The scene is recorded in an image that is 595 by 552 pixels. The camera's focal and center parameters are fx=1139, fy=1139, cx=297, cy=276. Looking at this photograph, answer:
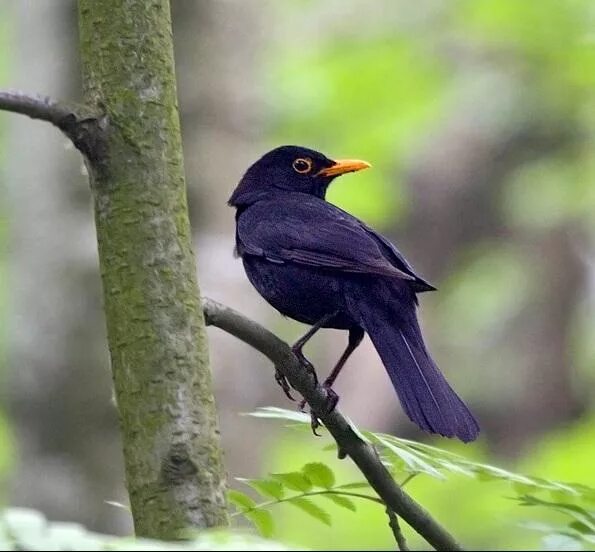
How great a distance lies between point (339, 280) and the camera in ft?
12.7

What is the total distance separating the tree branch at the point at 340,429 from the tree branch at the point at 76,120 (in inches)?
16.5

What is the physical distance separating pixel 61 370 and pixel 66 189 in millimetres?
981

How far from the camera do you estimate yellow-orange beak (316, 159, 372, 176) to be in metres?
4.62

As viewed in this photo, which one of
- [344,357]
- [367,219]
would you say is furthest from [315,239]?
[367,219]

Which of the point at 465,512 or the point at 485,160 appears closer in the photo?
the point at 465,512

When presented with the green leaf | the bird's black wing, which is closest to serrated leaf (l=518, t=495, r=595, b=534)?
the green leaf

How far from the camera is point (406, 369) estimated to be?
3494 millimetres

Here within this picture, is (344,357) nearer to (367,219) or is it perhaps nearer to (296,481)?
(296,481)

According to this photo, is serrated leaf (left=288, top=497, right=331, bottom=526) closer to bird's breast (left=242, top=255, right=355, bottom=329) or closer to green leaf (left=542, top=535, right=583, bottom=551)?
green leaf (left=542, top=535, right=583, bottom=551)

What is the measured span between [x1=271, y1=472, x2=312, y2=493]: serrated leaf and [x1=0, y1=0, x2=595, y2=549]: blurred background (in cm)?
371

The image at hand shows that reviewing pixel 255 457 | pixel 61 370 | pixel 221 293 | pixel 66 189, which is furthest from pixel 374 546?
pixel 66 189

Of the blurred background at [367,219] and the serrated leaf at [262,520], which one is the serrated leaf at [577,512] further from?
the blurred background at [367,219]

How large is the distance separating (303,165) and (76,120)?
244 cm

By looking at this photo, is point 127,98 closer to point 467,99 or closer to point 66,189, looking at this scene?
point 66,189
